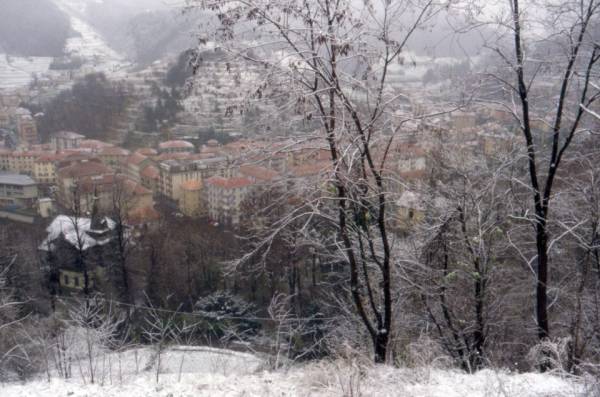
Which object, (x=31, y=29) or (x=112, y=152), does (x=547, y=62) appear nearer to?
(x=112, y=152)

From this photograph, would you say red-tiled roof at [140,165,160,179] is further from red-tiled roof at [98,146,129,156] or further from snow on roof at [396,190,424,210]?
snow on roof at [396,190,424,210]

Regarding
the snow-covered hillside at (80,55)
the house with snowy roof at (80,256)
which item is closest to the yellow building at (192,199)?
the house with snowy roof at (80,256)

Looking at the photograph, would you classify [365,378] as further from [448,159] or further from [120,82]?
[120,82]

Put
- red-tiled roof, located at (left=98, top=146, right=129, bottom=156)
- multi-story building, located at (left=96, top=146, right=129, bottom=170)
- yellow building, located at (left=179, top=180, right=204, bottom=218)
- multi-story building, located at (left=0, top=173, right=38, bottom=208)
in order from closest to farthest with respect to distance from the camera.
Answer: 1. yellow building, located at (left=179, top=180, right=204, bottom=218)
2. multi-story building, located at (left=0, top=173, right=38, bottom=208)
3. multi-story building, located at (left=96, top=146, right=129, bottom=170)
4. red-tiled roof, located at (left=98, top=146, right=129, bottom=156)

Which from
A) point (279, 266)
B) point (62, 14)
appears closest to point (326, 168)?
point (279, 266)

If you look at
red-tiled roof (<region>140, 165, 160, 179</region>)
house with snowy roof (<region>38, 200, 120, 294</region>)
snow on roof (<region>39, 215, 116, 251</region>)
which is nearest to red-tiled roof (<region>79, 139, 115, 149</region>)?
red-tiled roof (<region>140, 165, 160, 179</region>)
